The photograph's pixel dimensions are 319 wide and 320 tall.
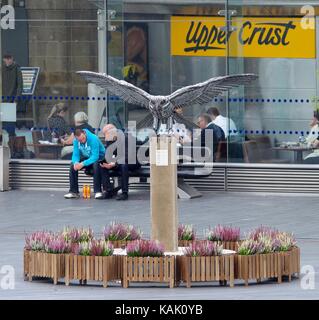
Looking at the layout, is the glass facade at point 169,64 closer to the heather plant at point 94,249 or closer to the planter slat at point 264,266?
the planter slat at point 264,266

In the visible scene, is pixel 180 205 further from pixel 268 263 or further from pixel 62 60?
pixel 268 263

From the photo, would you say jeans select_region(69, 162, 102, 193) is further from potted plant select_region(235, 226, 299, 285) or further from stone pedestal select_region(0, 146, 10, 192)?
potted plant select_region(235, 226, 299, 285)

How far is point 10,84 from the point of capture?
79.3 feet

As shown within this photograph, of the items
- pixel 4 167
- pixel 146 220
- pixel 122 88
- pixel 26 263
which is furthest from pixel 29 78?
pixel 26 263

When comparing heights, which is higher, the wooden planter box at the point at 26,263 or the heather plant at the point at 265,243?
the heather plant at the point at 265,243

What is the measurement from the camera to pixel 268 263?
14039mm

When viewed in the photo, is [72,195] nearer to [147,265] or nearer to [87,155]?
[87,155]

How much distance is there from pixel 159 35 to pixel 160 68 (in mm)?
560

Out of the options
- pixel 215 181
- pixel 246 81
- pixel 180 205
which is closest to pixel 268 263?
pixel 246 81

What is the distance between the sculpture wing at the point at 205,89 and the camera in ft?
49.2

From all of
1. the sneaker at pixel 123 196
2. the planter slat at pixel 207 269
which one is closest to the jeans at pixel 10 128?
the sneaker at pixel 123 196

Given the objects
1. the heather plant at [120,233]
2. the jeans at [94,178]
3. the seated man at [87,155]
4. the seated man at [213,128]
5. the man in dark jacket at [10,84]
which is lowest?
the heather plant at [120,233]

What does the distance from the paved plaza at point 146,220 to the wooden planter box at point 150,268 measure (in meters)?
0.13

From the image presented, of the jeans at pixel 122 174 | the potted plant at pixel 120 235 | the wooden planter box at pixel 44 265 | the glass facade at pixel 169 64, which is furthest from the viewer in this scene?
the glass facade at pixel 169 64
